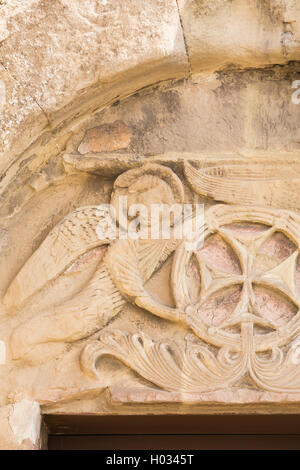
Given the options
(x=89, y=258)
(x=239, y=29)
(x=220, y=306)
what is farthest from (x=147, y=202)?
(x=239, y=29)

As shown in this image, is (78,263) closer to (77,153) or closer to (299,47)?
(77,153)

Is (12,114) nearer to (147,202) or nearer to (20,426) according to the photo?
(147,202)

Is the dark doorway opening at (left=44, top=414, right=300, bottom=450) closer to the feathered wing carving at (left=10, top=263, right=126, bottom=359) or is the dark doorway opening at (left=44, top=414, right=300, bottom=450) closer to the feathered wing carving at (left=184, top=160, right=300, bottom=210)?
the feathered wing carving at (left=10, top=263, right=126, bottom=359)

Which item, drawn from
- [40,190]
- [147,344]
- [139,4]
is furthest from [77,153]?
[147,344]

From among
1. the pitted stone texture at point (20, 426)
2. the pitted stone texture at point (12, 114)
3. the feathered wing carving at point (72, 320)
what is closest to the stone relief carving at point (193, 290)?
the feathered wing carving at point (72, 320)

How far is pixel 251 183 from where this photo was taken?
8.83 ft

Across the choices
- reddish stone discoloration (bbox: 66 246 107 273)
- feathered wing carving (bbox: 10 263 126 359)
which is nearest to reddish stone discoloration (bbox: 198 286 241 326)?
feathered wing carving (bbox: 10 263 126 359)

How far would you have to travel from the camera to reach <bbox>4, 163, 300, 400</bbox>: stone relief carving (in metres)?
2.49

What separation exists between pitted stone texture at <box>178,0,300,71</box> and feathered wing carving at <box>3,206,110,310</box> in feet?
2.32

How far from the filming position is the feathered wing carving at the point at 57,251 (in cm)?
262

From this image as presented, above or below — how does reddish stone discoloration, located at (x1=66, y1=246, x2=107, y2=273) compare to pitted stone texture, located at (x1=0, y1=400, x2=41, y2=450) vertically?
above

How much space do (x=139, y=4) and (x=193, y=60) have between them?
279mm

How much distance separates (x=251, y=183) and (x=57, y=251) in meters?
0.75

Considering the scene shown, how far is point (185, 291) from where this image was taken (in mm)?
2580
